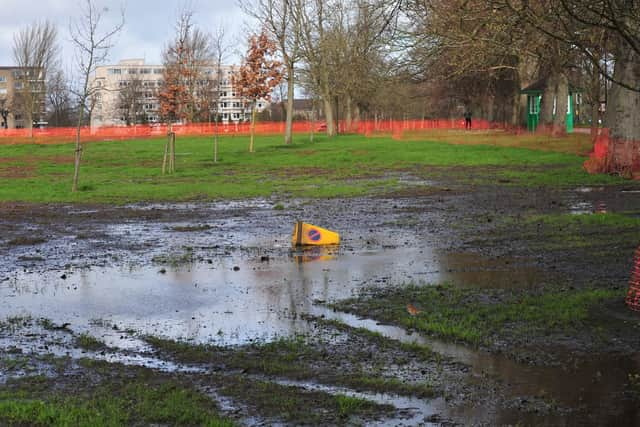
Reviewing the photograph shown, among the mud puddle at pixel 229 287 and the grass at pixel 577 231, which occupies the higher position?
the grass at pixel 577 231

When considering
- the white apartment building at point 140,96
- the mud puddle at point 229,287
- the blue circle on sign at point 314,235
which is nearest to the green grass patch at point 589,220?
the mud puddle at point 229,287

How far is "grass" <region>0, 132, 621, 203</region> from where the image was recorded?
20234mm

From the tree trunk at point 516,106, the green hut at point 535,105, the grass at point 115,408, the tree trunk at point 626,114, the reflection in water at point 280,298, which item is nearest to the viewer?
the grass at point 115,408

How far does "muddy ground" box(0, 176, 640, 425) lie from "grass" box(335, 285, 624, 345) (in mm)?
142

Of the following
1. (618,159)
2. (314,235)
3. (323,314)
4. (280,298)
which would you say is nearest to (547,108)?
(618,159)

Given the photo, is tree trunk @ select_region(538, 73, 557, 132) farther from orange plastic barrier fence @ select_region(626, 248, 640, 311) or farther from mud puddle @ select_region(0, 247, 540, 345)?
orange plastic barrier fence @ select_region(626, 248, 640, 311)

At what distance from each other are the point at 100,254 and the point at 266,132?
67.8m

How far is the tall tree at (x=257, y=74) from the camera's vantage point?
126 feet

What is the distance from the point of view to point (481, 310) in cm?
761

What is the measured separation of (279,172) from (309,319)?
1999 centimetres

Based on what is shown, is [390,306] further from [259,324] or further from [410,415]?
[410,415]

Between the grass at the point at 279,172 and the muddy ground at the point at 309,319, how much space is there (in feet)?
16.1

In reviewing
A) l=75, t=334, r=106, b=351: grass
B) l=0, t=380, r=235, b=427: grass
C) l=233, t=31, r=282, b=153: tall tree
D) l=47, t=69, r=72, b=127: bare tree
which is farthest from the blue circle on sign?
l=47, t=69, r=72, b=127: bare tree

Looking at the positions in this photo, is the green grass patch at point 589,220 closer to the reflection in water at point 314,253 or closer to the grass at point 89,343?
the reflection in water at point 314,253
